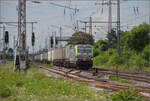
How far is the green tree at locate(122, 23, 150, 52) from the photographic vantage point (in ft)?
122

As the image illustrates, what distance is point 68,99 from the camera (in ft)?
28.2

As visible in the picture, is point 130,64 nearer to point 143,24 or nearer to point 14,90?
point 143,24

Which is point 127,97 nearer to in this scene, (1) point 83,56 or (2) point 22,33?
(2) point 22,33

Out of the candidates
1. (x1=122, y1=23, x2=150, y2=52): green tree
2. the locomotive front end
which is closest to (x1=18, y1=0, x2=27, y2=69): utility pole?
the locomotive front end

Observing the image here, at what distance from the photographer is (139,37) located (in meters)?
37.4

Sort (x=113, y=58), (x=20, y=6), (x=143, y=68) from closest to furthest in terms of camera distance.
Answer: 1. (x=20, y=6)
2. (x=143, y=68)
3. (x=113, y=58)

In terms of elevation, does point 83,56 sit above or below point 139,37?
below

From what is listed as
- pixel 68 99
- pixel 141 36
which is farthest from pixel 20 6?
pixel 141 36

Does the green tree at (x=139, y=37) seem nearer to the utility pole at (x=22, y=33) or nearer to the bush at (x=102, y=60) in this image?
the bush at (x=102, y=60)

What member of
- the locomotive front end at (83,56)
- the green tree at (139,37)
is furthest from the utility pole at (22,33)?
the green tree at (139,37)

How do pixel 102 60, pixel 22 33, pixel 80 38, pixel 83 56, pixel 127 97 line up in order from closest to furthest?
pixel 127 97
pixel 22 33
pixel 83 56
pixel 80 38
pixel 102 60

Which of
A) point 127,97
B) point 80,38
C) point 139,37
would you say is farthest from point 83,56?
point 127,97

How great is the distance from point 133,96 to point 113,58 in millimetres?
27971

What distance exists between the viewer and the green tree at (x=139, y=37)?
122ft
